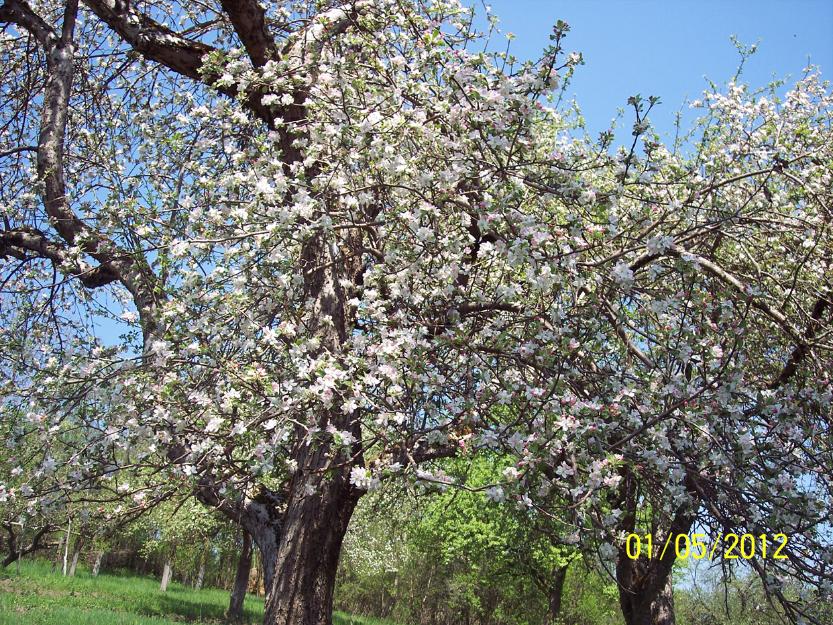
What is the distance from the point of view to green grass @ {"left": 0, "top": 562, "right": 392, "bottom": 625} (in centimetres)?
1318

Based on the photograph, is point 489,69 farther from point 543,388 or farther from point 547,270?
point 543,388

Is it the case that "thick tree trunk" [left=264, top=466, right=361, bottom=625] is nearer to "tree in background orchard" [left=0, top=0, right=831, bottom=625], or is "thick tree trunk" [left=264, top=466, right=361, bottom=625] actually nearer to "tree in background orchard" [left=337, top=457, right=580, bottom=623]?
"tree in background orchard" [left=0, top=0, right=831, bottom=625]

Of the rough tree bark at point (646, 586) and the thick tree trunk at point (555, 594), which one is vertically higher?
the rough tree bark at point (646, 586)

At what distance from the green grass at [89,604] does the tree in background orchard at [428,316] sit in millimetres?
9528

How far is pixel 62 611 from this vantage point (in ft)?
46.3

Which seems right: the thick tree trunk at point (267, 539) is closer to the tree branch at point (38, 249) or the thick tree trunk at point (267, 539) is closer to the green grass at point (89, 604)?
the tree branch at point (38, 249)

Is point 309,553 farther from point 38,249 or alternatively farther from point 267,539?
point 38,249

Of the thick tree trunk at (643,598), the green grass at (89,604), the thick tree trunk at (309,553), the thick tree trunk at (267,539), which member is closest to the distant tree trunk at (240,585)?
the green grass at (89,604)

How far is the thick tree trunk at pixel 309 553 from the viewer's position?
455 cm

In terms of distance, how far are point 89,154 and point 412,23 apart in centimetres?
456

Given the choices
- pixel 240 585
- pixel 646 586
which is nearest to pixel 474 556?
pixel 240 585

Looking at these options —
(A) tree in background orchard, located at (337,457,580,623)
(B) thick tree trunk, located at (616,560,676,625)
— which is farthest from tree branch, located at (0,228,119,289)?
(B) thick tree trunk, located at (616,560,676,625)

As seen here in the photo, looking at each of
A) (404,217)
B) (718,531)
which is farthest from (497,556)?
(404,217)

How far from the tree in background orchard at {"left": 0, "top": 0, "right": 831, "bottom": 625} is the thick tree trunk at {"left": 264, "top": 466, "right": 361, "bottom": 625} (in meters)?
0.02
